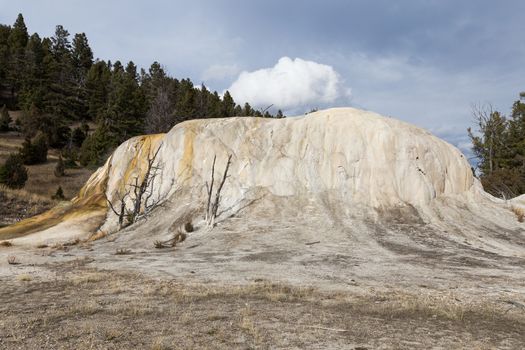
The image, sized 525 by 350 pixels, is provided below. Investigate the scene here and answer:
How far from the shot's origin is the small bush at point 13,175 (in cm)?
3888

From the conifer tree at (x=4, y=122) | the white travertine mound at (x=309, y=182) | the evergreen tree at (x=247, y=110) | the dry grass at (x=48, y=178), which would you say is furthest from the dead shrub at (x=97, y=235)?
the evergreen tree at (x=247, y=110)

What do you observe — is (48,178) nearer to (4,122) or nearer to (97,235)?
(4,122)

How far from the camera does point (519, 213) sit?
75.7ft

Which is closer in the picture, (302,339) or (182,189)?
(302,339)

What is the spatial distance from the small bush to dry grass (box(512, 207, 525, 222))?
40547 millimetres

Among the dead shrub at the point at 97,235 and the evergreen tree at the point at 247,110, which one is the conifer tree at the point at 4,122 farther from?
the dead shrub at the point at 97,235

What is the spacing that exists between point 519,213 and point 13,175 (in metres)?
41.4

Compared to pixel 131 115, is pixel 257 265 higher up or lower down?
lower down

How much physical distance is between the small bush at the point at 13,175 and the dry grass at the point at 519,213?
133 ft

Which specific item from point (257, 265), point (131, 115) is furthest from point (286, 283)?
point (131, 115)

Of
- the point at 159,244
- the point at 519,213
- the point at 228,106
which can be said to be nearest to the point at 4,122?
the point at 228,106

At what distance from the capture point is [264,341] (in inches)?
280

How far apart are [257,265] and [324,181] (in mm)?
10611

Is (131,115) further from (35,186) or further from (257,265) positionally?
(257,265)
